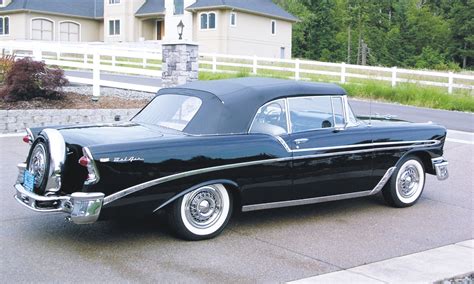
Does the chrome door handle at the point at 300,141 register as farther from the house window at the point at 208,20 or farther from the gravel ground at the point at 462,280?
the house window at the point at 208,20

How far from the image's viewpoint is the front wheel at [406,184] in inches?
298

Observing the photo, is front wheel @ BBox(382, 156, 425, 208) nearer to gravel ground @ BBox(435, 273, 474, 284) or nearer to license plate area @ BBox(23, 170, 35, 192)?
gravel ground @ BBox(435, 273, 474, 284)

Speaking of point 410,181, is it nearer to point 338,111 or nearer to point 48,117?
point 338,111

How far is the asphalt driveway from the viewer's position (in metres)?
5.16

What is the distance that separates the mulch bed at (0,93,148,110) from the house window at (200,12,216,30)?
29.5 meters

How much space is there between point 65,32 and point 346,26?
3252 cm

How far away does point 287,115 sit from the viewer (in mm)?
6762

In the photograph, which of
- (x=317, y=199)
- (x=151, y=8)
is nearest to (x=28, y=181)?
(x=317, y=199)

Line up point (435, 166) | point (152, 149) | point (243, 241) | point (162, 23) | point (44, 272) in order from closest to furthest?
1. point (44, 272)
2. point (152, 149)
3. point (243, 241)
4. point (435, 166)
5. point (162, 23)

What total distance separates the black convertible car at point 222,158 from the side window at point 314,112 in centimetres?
1

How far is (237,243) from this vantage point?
6.05 metres

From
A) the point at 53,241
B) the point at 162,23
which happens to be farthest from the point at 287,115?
the point at 162,23

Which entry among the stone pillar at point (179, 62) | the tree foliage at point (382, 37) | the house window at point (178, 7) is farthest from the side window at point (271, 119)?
the tree foliage at point (382, 37)

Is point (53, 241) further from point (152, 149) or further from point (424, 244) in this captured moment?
point (424, 244)
